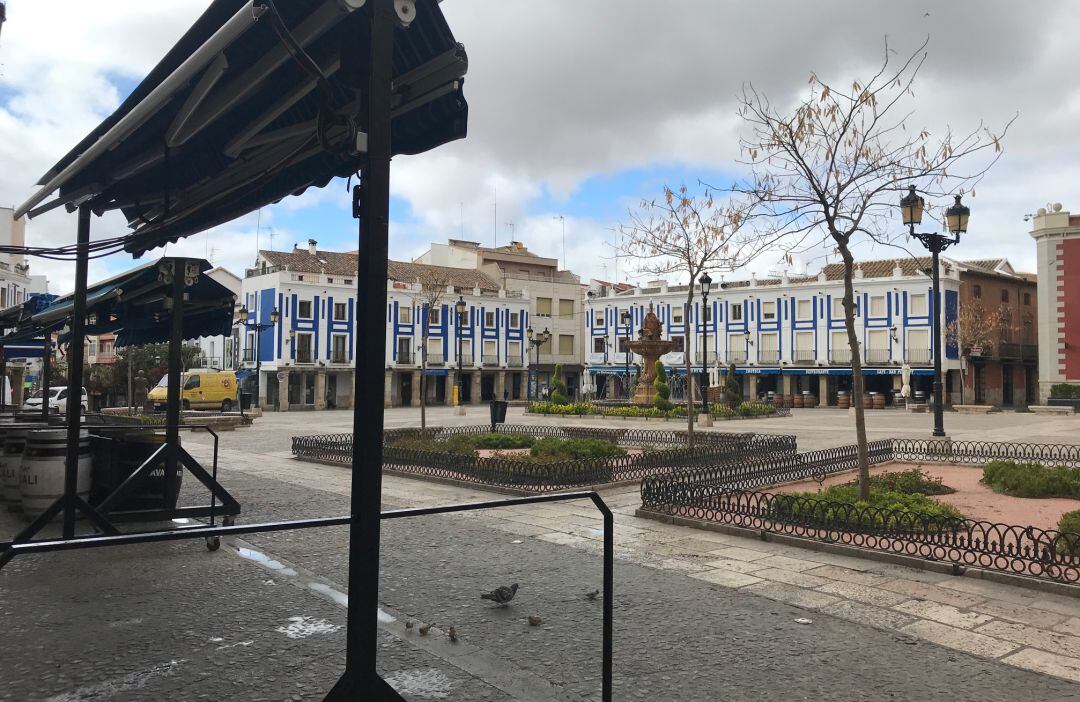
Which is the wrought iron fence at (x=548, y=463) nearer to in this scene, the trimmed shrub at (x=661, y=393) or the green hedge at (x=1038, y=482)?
the green hedge at (x=1038, y=482)

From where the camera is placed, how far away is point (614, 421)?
2750cm

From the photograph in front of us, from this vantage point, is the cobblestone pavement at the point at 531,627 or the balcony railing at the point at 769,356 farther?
the balcony railing at the point at 769,356

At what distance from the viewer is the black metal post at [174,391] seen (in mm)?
7199

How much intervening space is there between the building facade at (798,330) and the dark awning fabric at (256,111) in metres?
41.4

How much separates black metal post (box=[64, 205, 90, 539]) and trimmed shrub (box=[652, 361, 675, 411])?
22922 mm

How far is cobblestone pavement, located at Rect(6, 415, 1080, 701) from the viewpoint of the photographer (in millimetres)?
4008

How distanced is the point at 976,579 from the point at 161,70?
7.00 metres

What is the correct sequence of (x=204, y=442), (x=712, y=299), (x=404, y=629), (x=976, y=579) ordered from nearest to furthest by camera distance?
(x=404, y=629)
(x=976, y=579)
(x=204, y=442)
(x=712, y=299)

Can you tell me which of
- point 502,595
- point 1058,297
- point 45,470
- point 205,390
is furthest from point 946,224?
point 205,390

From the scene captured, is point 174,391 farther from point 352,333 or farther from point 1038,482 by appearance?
point 352,333

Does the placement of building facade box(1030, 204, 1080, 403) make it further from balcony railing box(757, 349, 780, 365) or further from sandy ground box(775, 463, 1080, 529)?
sandy ground box(775, 463, 1080, 529)

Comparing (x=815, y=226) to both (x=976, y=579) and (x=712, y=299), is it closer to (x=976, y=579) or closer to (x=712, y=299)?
(x=976, y=579)

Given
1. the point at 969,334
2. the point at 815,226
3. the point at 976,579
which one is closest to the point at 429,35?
the point at 976,579

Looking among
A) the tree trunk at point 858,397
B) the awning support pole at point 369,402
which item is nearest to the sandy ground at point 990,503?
the tree trunk at point 858,397
